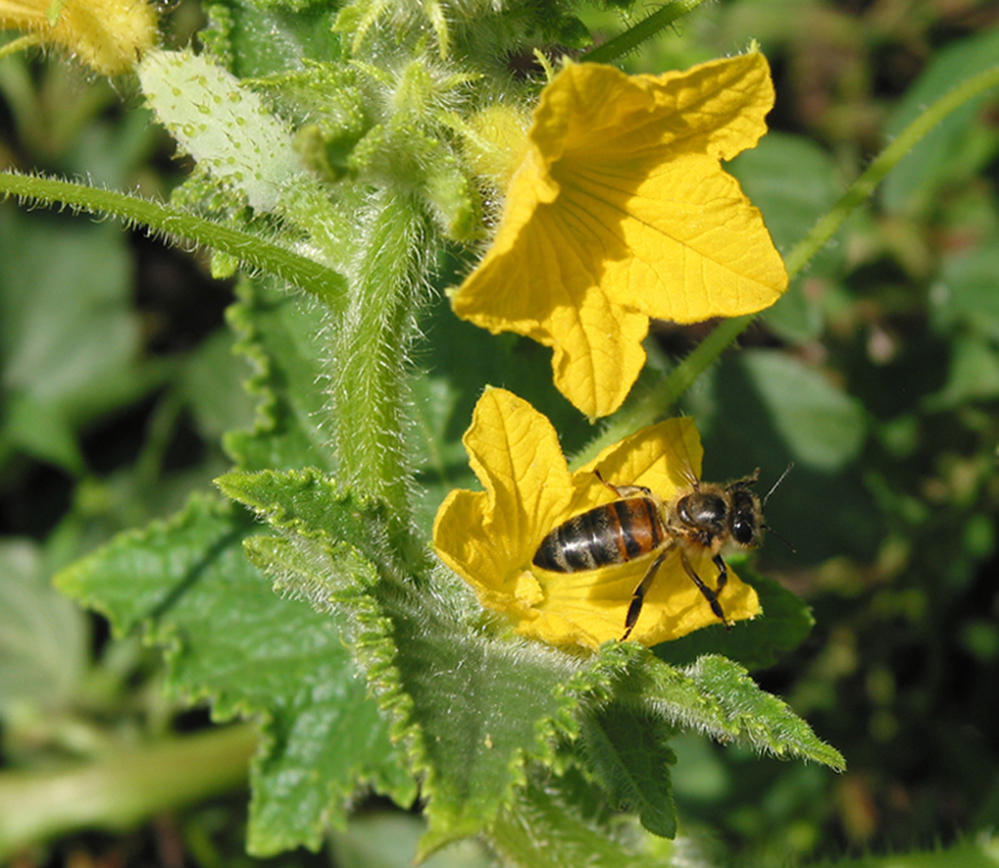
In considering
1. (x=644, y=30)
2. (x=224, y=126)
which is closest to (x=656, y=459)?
(x=644, y=30)

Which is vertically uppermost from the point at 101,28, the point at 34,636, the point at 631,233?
the point at 101,28

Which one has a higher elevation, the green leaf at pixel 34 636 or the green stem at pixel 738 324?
the green stem at pixel 738 324

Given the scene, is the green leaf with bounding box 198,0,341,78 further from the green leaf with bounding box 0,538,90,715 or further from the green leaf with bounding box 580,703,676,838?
the green leaf with bounding box 0,538,90,715

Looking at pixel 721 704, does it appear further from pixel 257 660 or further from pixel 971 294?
pixel 971 294

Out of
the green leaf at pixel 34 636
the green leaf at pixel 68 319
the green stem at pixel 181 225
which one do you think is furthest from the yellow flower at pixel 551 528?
the green leaf at pixel 68 319

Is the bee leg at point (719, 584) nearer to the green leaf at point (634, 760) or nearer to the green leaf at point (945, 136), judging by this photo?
the green leaf at point (634, 760)

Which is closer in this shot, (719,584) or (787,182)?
(719,584)

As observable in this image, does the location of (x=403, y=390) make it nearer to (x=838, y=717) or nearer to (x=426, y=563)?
(x=426, y=563)
